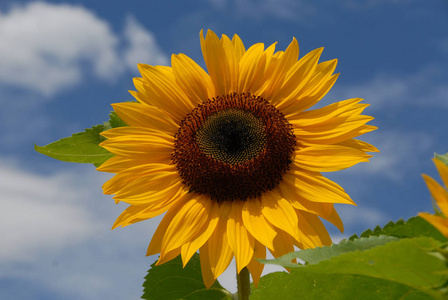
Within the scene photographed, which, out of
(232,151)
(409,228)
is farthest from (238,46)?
(409,228)

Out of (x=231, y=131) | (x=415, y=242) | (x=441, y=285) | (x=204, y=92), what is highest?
(x=204, y=92)

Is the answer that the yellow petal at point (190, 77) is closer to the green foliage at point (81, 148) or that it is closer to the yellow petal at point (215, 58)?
the yellow petal at point (215, 58)

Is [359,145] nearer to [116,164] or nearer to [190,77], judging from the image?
[190,77]

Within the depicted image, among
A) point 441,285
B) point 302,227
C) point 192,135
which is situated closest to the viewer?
point 441,285

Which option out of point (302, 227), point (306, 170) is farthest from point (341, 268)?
point (306, 170)

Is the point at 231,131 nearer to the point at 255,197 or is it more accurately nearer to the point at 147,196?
the point at 255,197

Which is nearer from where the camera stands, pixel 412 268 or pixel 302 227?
pixel 412 268

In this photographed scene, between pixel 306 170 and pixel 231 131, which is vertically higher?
pixel 231 131

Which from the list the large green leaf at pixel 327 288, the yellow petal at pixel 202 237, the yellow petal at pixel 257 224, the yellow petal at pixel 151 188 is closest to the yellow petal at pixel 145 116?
the yellow petal at pixel 151 188

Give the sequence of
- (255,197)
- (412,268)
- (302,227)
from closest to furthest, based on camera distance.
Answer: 1. (412,268)
2. (302,227)
3. (255,197)
